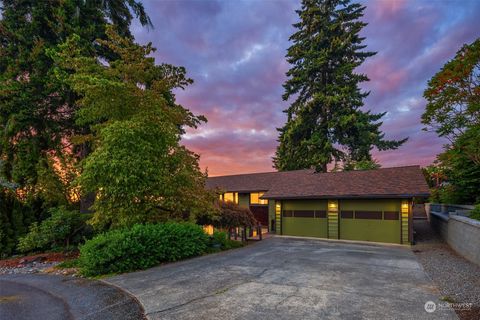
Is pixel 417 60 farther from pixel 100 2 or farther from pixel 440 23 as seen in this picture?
pixel 100 2

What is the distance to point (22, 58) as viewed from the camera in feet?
44.6

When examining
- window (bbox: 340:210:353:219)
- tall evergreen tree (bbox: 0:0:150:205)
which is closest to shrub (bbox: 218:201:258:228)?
window (bbox: 340:210:353:219)

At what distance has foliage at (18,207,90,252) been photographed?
37.2 ft

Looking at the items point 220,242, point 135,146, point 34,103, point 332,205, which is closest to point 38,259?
point 135,146

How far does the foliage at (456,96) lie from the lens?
14852 mm

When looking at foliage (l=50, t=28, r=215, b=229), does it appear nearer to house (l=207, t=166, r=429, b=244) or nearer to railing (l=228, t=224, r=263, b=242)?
house (l=207, t=166, r=429, b=244)

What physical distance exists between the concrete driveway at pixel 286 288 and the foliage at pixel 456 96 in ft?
35.9

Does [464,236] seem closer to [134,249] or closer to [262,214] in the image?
[134,249]

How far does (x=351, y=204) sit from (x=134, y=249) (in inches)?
468

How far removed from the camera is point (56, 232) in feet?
38.3

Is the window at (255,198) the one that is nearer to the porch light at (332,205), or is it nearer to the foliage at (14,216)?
the porch light at (332,205)

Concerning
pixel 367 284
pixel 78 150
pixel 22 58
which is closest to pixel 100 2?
pixel 22 58

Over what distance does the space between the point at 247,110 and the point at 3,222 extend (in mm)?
15914

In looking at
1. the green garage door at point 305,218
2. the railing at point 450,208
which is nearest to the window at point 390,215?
the green garage door at point 305,218
